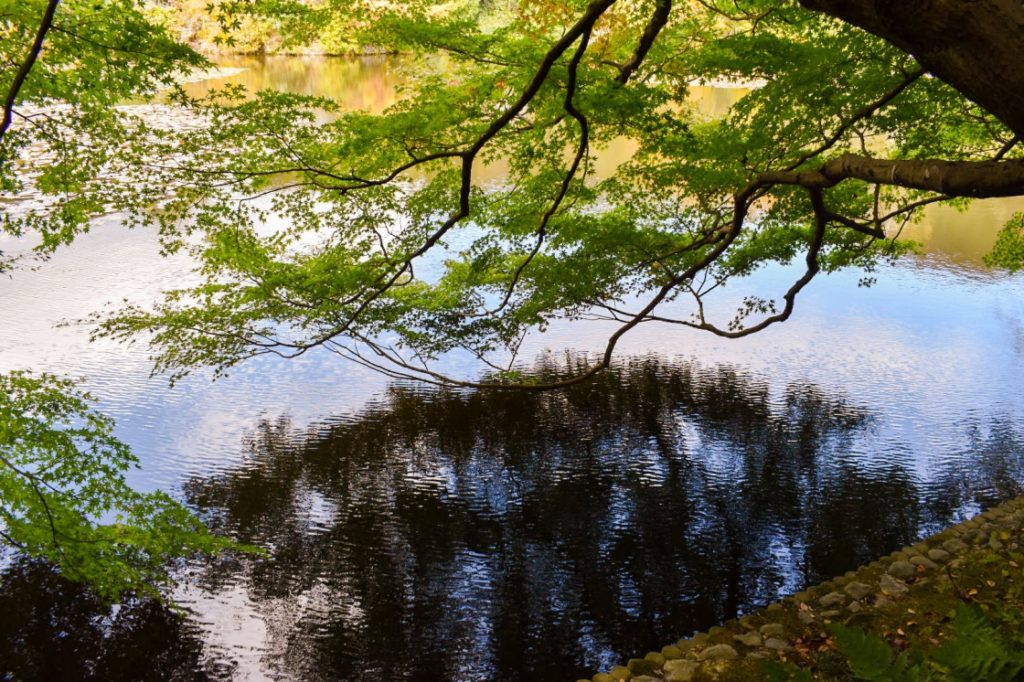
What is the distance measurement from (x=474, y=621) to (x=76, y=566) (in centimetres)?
322

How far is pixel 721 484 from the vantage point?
917 centimetres

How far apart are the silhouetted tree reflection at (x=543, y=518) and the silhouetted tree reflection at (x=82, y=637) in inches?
30.1

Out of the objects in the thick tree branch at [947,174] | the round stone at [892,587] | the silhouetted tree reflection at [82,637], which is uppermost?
the thick tree branch at [947,174]

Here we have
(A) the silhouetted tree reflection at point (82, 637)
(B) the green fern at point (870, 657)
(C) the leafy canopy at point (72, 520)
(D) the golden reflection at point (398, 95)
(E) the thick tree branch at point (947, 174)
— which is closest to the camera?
(B) the green fern at point (870, 657)

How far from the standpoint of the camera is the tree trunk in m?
1.54

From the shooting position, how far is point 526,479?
365 inches

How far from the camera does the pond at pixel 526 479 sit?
6.64 m

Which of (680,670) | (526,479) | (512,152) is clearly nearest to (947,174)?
(680,670)

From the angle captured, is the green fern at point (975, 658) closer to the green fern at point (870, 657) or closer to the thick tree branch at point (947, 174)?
the green fern at point (870, 657)

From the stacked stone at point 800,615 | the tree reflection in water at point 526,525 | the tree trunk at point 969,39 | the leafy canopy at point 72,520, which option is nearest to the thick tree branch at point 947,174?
the tree trunk at point 969,39

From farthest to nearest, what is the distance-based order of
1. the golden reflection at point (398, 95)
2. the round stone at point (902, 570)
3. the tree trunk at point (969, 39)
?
the golden reflection at point (398, 95) < the round stone at point (902, 570) < the tree trunk at point (969, 39)

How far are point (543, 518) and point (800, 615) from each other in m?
3.69

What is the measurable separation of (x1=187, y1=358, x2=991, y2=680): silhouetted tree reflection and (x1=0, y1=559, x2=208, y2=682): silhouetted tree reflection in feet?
2.51

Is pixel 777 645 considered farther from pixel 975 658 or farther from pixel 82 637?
pixel 82 637
